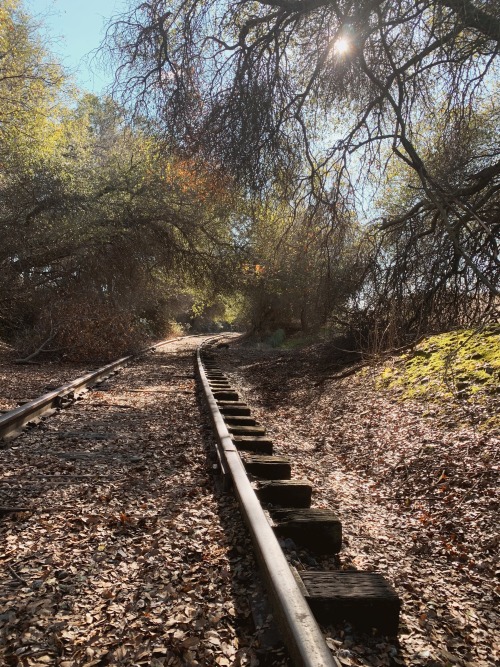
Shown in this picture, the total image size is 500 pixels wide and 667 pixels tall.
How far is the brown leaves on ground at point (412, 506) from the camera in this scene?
2330mm

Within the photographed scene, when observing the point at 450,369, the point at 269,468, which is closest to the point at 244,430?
the point at 269,468

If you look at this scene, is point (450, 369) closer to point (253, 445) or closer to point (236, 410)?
point (236, 410)

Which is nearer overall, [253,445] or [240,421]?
[253,445]

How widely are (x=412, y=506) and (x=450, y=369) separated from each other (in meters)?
3.12

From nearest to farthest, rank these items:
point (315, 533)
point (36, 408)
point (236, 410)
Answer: point (315, 533) < point (36, 408) < point (236, 410)

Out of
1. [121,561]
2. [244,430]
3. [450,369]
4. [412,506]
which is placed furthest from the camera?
[450,369]

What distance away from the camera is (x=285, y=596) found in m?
2.07

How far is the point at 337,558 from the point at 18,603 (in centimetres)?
173

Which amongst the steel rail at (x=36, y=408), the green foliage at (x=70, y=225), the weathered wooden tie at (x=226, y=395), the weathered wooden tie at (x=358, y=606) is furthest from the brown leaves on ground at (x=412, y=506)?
the green foliage at (x=70, y=225)

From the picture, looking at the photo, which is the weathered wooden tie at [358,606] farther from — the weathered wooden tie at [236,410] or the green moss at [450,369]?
the weathered wooden tie at [236,410]

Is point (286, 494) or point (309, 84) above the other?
point (309, 84)

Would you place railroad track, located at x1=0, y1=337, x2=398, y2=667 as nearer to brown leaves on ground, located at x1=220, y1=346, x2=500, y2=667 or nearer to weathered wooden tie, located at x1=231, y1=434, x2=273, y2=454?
weathered wooden tie, located at x1=231, y1=434, x2=273, y2=454

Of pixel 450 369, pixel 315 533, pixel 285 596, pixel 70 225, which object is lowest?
pixel 315 533

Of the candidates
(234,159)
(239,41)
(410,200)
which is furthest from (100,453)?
(410,200)
